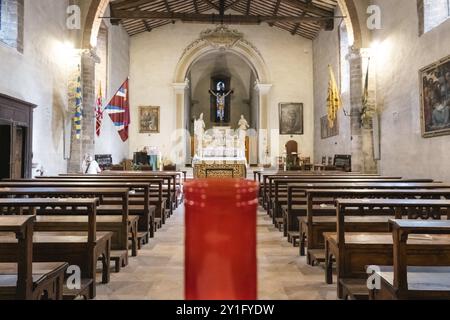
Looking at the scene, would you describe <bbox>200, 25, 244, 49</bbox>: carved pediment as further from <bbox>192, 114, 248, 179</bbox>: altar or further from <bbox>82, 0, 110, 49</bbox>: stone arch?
<bbox>82, 0, 110, 49</bbox>: stone arch

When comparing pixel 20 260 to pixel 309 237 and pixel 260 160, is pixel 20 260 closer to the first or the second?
pixel 309 237

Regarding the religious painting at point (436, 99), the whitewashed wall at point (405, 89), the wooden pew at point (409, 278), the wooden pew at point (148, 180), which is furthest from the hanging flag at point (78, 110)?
the wooden pew at point (409, 278)

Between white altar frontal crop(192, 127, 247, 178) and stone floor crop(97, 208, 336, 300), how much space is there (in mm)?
7468

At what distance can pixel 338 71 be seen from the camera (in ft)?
45.1

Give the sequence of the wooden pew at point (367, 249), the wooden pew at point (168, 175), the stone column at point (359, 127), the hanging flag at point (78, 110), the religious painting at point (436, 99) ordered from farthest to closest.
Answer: the stone column at point (359, 127), the hanging flag at point (78, 110), the wooden pew at point (168, 175), the religious painting at point (436, 99), the wooden pew at point (367, 249)

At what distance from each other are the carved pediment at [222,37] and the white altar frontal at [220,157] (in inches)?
176

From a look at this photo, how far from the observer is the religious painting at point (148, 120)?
1717cm

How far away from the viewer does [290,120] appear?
1748 cm

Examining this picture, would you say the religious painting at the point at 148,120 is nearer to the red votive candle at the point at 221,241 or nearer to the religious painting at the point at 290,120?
the religious painting at the point at 290,120

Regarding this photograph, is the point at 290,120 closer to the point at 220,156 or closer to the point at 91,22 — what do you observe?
the point at 220,156

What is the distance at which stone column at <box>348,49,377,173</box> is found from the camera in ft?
34.1

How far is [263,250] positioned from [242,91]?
1975 cm
